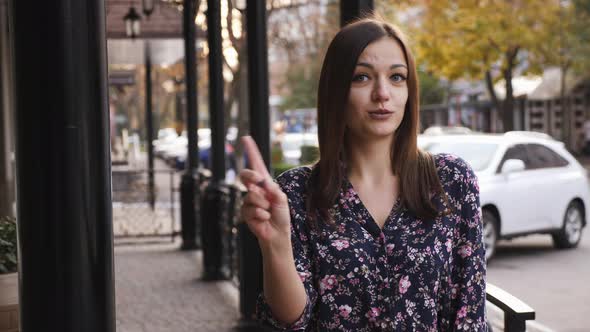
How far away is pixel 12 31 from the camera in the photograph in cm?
297

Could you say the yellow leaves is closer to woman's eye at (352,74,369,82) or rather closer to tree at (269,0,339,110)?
tree at (269,0,339,110)

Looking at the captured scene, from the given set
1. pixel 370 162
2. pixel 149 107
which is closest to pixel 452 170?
pixel 370 162

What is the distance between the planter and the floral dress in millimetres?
2079

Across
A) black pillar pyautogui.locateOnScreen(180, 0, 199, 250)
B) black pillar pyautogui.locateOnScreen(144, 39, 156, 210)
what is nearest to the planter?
black pillar pyautogui.locateOnScreen(180, 0, 199, 250)

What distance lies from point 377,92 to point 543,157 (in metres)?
10.5

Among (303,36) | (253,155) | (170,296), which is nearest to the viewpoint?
(253,155)

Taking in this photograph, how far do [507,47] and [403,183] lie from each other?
89.0ft

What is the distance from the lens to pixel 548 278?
1037cm

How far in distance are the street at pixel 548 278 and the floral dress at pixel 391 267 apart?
574 centimetres

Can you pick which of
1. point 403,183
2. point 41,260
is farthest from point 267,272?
point 41,260

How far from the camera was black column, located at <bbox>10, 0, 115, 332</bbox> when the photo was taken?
2.89 meters

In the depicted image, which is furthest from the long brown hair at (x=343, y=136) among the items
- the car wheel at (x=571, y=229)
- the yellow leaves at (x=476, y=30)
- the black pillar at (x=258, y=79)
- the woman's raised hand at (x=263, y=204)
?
the yellow leaves at (x=476, y=30)

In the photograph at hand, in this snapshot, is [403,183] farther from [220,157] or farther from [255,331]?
[220,157]

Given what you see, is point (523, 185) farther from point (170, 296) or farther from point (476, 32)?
point (476, 32)
